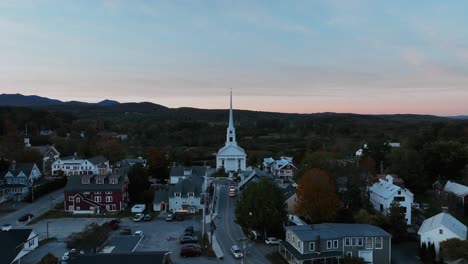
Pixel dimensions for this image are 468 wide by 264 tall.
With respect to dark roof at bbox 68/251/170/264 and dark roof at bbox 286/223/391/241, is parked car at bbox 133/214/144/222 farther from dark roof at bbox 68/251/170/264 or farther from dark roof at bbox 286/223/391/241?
dark roof at bbox 286/223/391/241

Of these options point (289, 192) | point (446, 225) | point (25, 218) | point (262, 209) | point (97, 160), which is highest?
point (262, 209)

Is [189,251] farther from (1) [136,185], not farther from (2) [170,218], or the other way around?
(1) [136,185]

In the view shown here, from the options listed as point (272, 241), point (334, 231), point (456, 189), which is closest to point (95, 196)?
point (272, 241)

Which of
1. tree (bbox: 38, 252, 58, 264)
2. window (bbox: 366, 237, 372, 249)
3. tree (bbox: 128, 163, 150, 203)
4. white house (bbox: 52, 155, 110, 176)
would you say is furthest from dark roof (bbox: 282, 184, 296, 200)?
white house (bbox: 52, 155, 110, 176)

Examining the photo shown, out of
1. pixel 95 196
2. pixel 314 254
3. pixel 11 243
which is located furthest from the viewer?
pixel 95 196

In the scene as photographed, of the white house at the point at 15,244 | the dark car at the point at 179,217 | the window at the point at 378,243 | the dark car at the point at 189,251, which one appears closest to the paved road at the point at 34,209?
the white house at the point at 15,244

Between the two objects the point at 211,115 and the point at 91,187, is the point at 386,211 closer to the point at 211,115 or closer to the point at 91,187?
the point at 91,187

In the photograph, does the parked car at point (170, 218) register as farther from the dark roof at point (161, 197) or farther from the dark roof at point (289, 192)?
the dark roof at point (289, 192)
